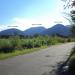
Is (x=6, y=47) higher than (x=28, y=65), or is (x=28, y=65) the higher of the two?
(x=6, y=47)

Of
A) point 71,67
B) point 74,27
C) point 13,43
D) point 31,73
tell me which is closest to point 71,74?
point 71,67

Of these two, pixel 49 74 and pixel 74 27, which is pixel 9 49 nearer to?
pixel 74 27

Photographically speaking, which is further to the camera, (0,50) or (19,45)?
(19,45)

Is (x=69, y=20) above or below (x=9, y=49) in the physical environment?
above

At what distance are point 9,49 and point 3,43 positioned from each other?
2.65 m

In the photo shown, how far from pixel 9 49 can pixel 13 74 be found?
931 inches

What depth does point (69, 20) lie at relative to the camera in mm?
24969

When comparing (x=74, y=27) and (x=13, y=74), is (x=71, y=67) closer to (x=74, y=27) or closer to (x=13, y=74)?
(x=13, y=74)

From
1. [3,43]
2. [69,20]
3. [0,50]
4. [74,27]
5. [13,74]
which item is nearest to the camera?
[13,74]

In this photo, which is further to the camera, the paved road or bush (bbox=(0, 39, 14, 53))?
bush (bbox=(0, 39, 14, 53))

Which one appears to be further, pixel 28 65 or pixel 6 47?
pixel 6 47

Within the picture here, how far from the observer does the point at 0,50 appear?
37.4 m

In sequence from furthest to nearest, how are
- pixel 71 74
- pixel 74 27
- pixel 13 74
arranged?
pixel 74 27 < pixel 13 74 < pixel 71 74

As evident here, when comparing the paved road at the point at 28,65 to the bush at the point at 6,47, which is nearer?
the paved road at the point at 28,65
